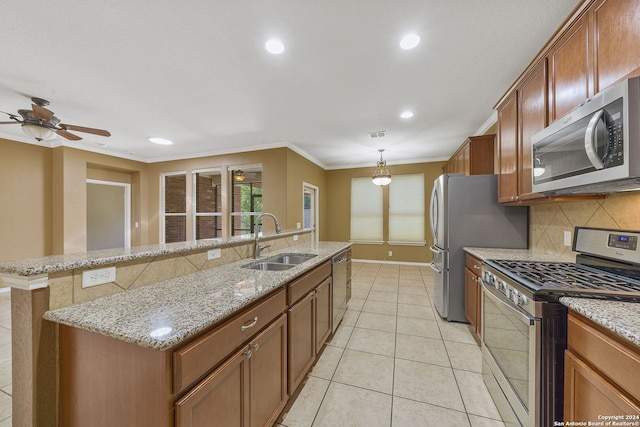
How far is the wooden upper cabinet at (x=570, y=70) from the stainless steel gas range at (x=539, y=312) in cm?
88

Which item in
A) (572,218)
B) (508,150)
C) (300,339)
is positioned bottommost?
(300,339)

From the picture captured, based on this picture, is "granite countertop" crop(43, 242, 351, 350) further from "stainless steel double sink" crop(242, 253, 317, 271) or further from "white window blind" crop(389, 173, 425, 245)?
"white window blind" crop(389, 173, 425, 245)

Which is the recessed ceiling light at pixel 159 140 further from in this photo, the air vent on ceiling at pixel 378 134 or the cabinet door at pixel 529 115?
the cabinet door at pixel 529 115

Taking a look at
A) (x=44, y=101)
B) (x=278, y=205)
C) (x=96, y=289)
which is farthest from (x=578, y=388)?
(x=44, y=101)

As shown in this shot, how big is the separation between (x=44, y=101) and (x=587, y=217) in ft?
18.6

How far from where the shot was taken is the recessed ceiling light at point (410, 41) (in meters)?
1.81

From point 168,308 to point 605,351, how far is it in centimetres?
172

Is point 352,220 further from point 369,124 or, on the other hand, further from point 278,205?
point 369,124

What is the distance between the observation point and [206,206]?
5.59m

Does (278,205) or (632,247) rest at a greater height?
(278,205)

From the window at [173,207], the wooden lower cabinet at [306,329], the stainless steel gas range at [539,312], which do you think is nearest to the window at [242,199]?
the window at [173,207]

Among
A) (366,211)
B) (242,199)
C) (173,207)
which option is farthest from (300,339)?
(173,207)

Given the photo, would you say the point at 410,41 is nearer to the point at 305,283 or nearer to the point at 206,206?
the point at 305,283

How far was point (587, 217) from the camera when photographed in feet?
5.92
